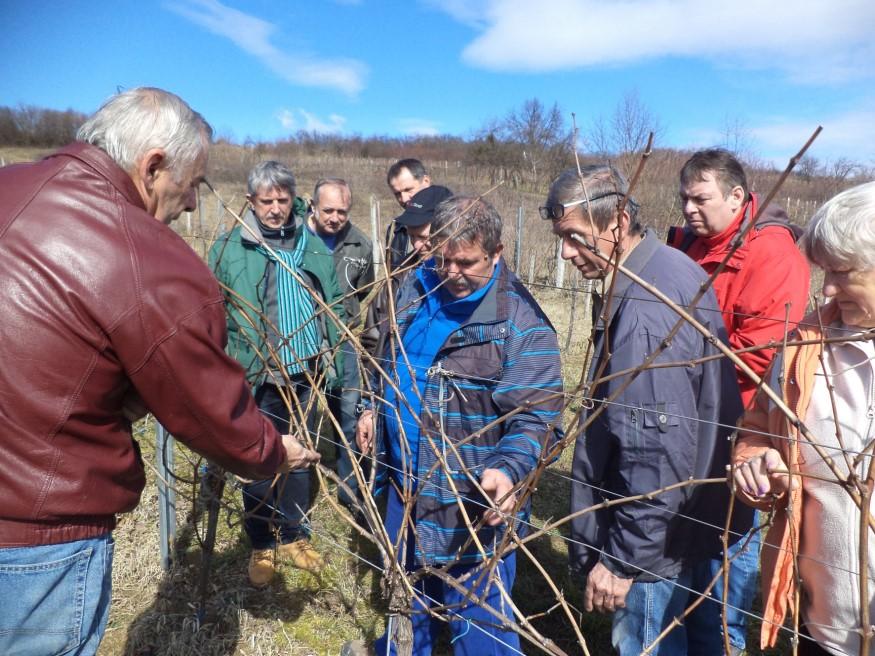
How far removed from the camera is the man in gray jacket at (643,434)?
1.50 metres

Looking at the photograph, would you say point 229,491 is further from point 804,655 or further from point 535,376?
point 804,655

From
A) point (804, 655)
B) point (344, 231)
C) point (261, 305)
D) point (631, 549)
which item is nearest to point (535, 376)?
point (631, 549)

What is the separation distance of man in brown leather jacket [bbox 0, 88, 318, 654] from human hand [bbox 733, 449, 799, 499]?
1.17 metres

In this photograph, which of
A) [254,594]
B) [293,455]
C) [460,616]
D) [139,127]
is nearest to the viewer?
[139,127]

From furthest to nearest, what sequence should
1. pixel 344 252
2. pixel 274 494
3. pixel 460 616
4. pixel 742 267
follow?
pixel 344 252 < pixel 274 494 < pixel 742 267 < pixel 460 616

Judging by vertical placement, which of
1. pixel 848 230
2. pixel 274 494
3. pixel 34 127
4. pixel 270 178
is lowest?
pixel 274 494

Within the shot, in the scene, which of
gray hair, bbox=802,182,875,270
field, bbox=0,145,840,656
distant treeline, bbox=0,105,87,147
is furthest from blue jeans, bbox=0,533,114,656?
distant treeline, bbox=0,105,87,147

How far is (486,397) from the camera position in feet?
6.03

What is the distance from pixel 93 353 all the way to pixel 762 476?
4.93ft

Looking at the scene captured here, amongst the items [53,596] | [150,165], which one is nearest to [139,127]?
[150,165]

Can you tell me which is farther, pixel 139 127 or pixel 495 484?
pixel 495 484

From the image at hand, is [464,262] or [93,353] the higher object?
[464,262]

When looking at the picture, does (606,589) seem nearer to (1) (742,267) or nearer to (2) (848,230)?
(2) (848,230)

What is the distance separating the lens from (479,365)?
1.82 metres
